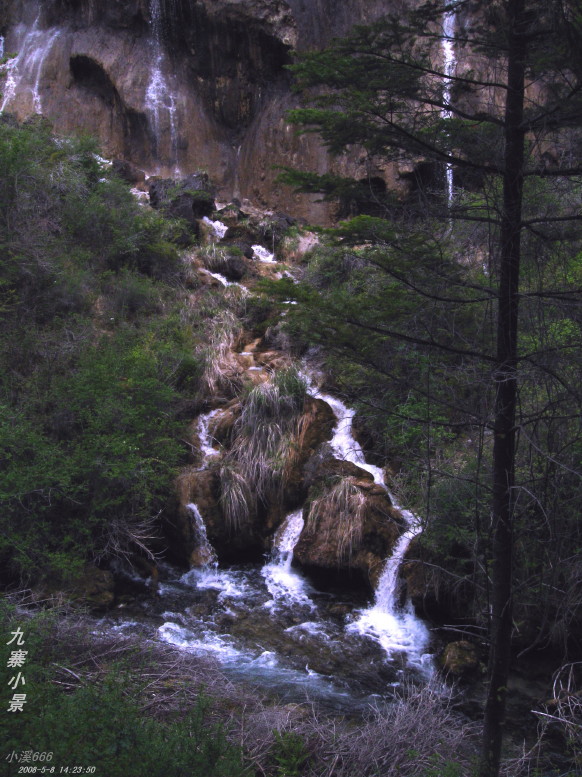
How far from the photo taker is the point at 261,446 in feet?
29.9

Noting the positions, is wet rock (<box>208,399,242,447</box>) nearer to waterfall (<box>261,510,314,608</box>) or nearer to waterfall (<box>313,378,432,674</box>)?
waterfall (<box>261,510,314,608</box>)

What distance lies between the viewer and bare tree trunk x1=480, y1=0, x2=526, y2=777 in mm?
3441

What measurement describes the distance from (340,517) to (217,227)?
11573 mm

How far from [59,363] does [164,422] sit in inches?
77.6

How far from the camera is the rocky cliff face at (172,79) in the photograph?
66.3 ft

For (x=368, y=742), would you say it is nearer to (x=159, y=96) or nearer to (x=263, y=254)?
(x=263, y=254)

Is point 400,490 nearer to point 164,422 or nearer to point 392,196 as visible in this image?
point 164,422

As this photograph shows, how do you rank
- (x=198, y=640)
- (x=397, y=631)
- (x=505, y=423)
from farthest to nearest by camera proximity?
(x=397, y=631) < (x=198, y=640) < (x=505, y=423)

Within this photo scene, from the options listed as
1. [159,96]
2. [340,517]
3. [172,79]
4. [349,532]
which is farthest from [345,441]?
[172,79]

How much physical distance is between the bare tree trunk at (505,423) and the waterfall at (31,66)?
833 inches

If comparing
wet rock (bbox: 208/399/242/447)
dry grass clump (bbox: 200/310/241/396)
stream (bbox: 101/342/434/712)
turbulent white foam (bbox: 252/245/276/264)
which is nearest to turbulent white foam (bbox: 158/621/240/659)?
stream (bbox: 101/342/434/712)

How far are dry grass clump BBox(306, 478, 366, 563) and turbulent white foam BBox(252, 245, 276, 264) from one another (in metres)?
9.71

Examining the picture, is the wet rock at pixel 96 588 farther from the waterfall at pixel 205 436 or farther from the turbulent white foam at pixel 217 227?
the turbulent white foam at pixel 217 227

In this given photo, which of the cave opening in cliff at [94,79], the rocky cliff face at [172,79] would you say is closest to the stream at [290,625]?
the rocky cliff face at [172,79]
